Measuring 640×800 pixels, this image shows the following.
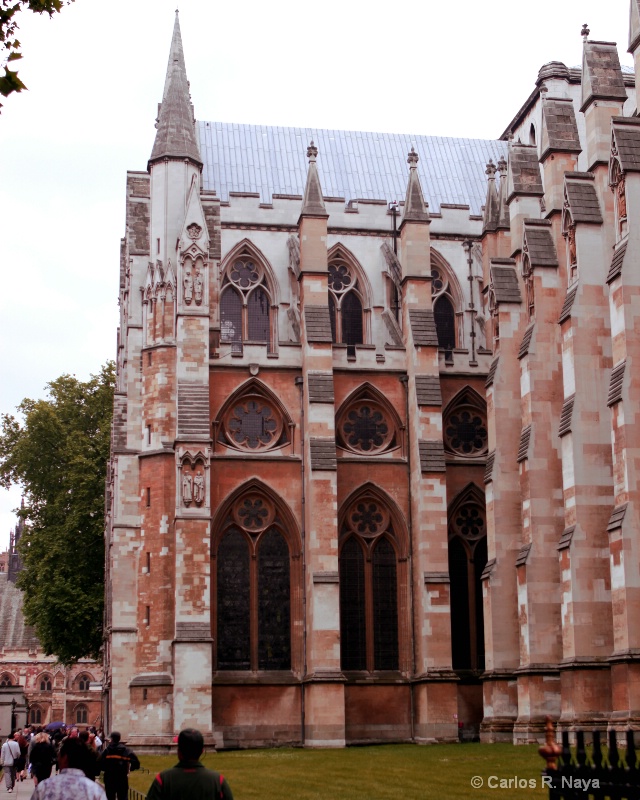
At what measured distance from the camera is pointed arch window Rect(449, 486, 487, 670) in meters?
37.0

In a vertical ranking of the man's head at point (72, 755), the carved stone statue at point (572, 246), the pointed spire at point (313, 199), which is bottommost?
the man's head at point (72, 755)

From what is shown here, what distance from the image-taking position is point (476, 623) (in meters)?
37.2

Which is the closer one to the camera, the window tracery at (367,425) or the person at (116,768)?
the person at (116,768)

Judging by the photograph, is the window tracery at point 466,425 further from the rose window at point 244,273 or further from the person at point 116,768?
the person at point 116,768

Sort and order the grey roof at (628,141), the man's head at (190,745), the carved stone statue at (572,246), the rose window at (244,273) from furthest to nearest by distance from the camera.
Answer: the rose window at (244,273) → the carved stone statue at (572,246) → the grey roof at (628,141) → the man's head at (190,745)

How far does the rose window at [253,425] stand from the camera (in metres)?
37.2

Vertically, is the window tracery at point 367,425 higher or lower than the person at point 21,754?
higher

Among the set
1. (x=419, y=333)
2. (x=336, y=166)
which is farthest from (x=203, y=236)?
(x=336, y=166)

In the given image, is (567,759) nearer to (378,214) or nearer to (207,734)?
(207,734)

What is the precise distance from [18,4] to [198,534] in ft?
81.1

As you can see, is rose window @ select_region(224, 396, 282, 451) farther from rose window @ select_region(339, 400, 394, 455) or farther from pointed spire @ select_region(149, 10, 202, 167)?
pointed spire @ select_region(149, 10, 202, 167)

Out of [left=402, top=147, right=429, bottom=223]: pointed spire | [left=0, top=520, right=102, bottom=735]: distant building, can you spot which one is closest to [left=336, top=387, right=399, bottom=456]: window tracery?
[left=402, top=147, right=429, bottom=223]: pointed spire

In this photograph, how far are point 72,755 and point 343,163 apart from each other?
38.4 metres

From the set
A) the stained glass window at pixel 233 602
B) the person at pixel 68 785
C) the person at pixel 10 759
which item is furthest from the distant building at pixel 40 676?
the person at pixel 68 785
